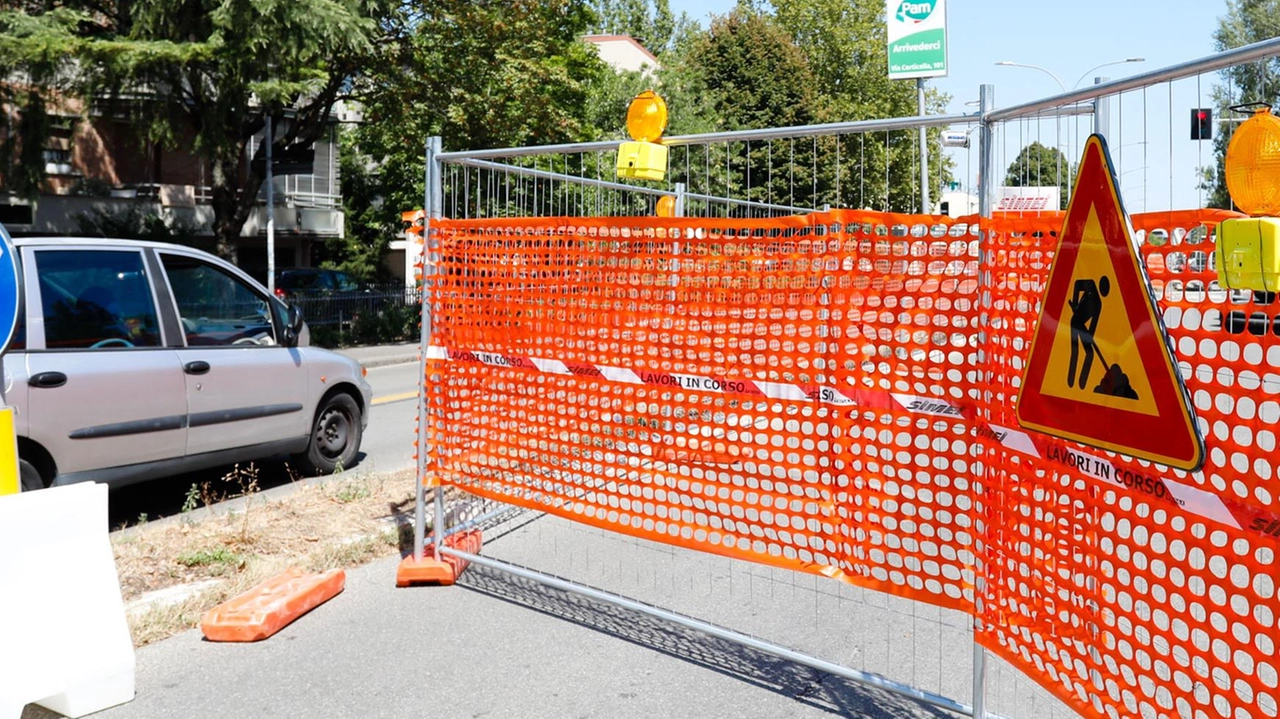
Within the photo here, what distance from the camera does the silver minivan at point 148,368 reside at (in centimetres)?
632

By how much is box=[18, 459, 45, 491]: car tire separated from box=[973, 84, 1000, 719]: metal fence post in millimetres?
5316

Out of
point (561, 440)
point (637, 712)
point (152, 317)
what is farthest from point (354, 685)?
point (152, 317)

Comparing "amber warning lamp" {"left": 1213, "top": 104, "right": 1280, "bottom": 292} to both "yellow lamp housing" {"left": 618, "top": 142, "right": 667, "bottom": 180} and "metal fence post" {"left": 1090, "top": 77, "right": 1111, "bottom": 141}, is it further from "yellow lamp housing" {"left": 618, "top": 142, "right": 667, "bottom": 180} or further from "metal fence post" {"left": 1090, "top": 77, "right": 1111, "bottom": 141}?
"yellow lamp housing" {"left": 618, "top": 142, "right": 667, "bottom": 180}

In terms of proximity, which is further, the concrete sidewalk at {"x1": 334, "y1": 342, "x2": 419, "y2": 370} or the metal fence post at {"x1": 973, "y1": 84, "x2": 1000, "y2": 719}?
the concrete sidewalk at {"x1": 334, "y1": 342, "x2": 419, "y2": 370}

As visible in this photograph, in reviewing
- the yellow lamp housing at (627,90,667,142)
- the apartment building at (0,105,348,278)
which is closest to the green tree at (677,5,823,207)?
the apartment building at (0,105,348,278)

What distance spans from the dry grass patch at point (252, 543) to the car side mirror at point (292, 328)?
3.61 feet

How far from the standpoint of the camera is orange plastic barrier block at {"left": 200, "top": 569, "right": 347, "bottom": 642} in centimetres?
496

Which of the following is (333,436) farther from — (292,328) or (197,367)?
(197,367)

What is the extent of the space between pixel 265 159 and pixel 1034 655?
1934 cm

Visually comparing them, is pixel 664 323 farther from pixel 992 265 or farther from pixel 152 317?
pixel 152 317

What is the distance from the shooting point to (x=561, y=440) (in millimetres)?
5555

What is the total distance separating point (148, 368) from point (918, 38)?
58.0 feet

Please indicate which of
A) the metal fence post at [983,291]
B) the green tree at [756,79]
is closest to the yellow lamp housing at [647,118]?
the metal fence post at [983,291]

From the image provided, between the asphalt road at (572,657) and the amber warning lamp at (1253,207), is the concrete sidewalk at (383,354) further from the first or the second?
the amber warning lamp at (1253,207)
